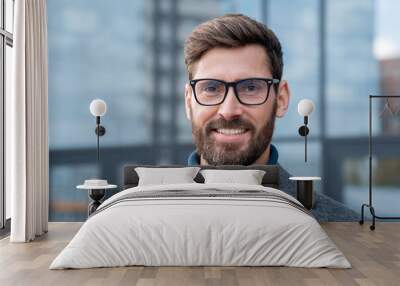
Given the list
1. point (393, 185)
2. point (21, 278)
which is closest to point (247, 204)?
point (21, 278)

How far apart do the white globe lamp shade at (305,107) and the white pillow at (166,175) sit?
1.36m

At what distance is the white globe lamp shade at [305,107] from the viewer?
6508 mm

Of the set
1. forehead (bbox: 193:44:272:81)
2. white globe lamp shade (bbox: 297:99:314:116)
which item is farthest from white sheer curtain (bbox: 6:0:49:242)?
white globe lamp shade (bbox: 297:99:314:116)

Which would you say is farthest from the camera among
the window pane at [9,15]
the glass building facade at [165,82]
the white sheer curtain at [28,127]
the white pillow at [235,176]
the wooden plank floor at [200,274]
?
the glass building facade at [165,82]

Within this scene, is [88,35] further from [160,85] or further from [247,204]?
[247,204]

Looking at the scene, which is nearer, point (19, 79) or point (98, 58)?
point (19, 79)

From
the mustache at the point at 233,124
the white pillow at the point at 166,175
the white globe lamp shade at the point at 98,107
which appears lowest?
the white pillow at the point at 166,175

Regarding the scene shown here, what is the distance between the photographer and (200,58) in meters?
6.56

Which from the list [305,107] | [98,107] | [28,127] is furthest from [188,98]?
[28,127]

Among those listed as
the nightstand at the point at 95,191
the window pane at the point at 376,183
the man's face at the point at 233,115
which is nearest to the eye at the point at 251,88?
the man's face at the point at 233,115

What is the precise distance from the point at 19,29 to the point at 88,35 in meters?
1.40

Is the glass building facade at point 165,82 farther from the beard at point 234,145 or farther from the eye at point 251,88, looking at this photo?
the eye at point 251,88

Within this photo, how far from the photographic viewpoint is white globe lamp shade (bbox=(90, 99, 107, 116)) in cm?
646

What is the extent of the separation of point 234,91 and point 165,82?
0.93m
